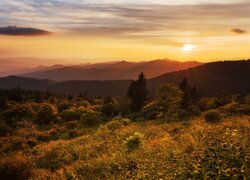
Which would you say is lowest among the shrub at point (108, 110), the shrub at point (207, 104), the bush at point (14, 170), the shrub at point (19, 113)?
the shrub at point (19, 113)

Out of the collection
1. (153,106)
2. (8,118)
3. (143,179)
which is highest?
(143,179)

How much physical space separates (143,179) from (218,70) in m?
160

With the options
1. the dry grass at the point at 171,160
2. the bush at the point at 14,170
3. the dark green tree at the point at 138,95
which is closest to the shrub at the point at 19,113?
the dark green tree at the point at 138,95

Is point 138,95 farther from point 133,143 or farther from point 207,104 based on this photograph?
point 133,143

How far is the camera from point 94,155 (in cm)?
1395

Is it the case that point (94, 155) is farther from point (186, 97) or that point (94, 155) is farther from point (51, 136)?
point (186, 97)

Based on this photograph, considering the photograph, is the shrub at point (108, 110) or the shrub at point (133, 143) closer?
the shrub at point (133, 143)

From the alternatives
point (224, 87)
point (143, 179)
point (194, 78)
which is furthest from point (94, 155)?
point (194, 78)

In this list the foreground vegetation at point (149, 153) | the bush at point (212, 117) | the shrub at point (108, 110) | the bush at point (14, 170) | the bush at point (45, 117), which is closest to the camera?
the foreground vegetation at point (149, 153)

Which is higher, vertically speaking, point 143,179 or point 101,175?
point 143,179

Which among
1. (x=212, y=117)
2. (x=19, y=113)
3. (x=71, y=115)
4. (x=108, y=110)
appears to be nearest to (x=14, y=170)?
(x=212, y=117)

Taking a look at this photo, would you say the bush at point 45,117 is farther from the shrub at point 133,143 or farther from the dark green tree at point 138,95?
the shrub at point 133,143

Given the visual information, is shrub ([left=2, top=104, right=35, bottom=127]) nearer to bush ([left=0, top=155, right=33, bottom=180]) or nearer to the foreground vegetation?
the foreground vegetation

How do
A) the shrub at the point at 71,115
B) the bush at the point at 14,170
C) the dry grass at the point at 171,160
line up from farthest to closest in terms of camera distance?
the shrub at the point at 71,115
the bush at the point at 14,170
the dry grass at the point at 171,160
